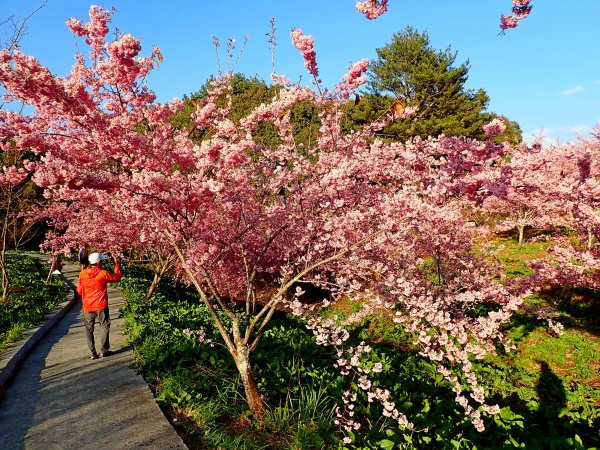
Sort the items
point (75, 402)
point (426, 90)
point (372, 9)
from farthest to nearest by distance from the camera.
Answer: point (426, 90), point (75, 402), point (372, 9)

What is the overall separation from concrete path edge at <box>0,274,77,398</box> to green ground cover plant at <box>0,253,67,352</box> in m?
0.16

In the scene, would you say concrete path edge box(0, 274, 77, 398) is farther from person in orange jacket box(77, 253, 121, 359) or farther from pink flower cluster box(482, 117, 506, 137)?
pink flower cluster box(482, 117, 506, 137)

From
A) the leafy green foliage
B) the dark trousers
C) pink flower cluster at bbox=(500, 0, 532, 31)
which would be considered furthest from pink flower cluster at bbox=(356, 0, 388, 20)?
the leafy green foliage

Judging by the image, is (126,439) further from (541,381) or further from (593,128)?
(593,128)

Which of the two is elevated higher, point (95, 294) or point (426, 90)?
point (426, 90)

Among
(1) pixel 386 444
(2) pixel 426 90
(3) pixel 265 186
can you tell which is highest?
(2) pixel 426 90

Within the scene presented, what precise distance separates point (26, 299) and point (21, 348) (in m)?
4.70

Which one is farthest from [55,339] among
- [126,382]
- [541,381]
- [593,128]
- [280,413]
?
[593,128]

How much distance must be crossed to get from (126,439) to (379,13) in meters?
5.28

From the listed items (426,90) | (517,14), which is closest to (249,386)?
(517,14)

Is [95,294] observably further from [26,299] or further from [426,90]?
[426,90]

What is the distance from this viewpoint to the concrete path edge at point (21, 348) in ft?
19.4

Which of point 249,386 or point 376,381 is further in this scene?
point 376,381

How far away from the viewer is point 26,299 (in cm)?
1105
